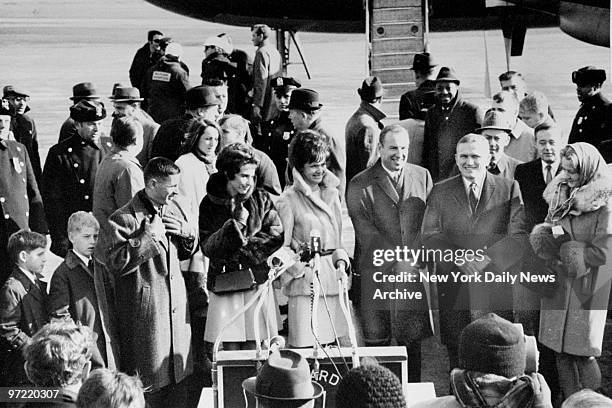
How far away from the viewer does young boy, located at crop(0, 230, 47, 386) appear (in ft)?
13.3

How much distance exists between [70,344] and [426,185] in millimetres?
1660

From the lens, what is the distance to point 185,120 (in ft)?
13.5

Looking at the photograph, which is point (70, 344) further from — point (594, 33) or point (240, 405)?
point (594, 33)

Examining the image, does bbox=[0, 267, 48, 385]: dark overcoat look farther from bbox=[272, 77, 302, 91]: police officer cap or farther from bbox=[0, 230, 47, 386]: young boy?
bbox=[272, 77, 302, 91]: police officer cap

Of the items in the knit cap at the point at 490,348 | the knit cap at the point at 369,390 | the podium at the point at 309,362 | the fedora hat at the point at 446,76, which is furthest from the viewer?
the fedora hat at the point at 446,76

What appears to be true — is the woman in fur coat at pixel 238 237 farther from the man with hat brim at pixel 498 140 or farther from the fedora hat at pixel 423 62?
the man with hat brim at pixel 498 140

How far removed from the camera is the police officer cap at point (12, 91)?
420cm

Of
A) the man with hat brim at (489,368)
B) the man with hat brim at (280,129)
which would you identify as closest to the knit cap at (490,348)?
the man with hat brim at (489,368)

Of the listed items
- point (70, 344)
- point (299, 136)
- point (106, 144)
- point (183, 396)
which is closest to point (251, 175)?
point (299, 136)

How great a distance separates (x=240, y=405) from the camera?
3.33 meters

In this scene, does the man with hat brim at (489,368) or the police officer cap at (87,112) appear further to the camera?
the police officer cap at (87,112)

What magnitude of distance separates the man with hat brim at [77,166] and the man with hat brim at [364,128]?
96 centimetres

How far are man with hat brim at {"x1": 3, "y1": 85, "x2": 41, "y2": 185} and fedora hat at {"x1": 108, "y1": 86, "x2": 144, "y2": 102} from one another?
0.35 metres

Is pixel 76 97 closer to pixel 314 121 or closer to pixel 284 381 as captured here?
pixel 314 121
